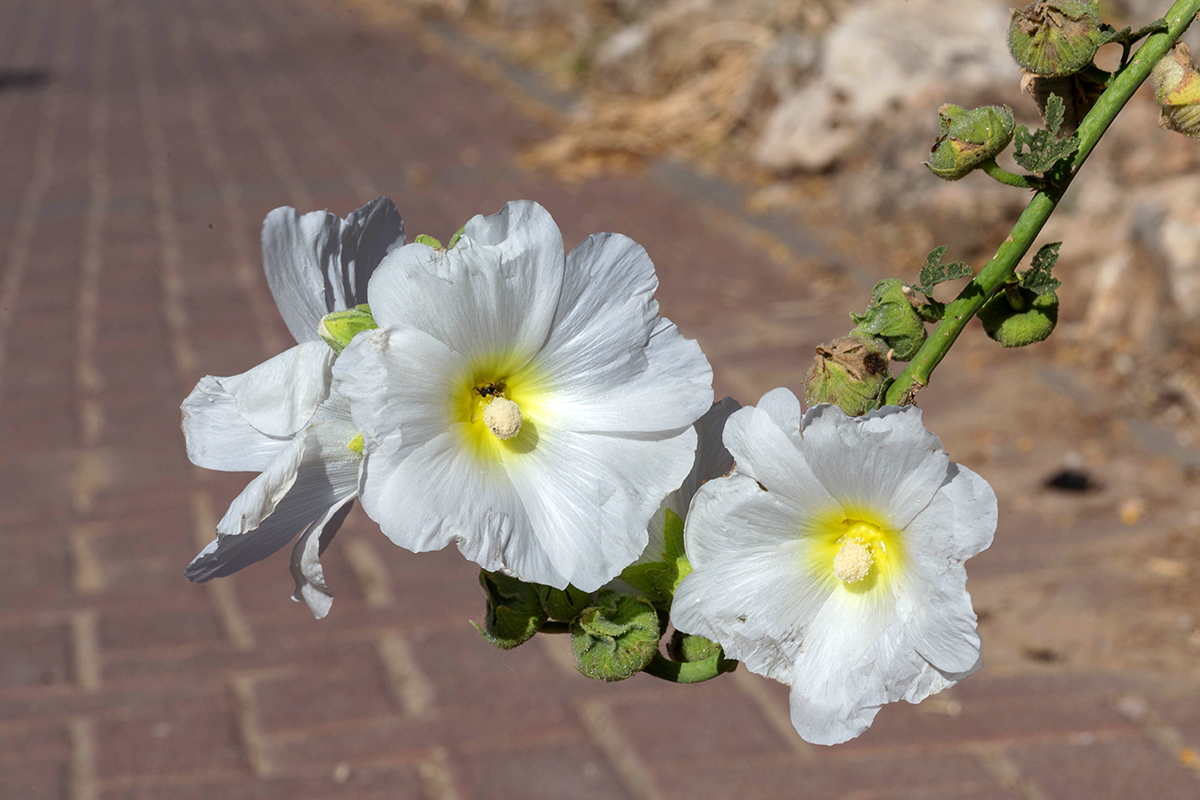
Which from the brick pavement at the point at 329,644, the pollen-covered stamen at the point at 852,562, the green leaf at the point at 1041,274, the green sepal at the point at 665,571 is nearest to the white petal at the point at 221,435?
the green sepal at the point at 665,571

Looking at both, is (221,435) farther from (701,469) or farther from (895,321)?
(895,321)

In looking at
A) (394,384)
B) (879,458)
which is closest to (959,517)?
(879,458)

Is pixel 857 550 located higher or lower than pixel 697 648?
higher

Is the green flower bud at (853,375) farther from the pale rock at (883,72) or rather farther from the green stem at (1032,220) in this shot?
the pale rock at (883,72)

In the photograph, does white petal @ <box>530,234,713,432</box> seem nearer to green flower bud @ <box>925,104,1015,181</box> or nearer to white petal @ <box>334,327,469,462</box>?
white petal @ <box>334,327,469,462</box>

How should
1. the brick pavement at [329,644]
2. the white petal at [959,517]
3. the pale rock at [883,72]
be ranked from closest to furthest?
1. the white petal at [959,517]
2. the brick pavement at [329,644]
3. the pale rock at [883,72]
